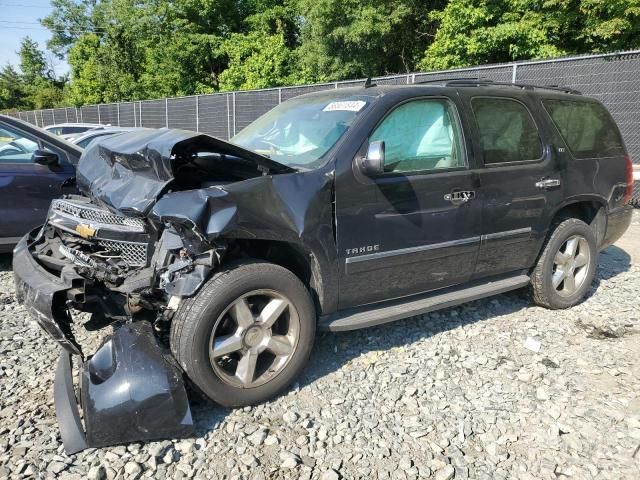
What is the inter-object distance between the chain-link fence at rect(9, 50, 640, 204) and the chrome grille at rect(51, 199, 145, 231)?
7.06 metres

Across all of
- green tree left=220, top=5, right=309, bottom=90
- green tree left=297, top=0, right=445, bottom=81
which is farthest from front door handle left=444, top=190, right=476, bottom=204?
green tree left=220, top=5, right=309, bottom=90

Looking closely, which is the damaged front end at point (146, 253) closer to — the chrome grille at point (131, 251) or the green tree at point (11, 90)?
the chrome grille at point (131, 251)

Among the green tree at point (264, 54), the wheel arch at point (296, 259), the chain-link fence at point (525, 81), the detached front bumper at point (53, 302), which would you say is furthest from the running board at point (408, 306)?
the green tree at point (264, 54)

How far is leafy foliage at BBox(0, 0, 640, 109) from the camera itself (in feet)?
51.2

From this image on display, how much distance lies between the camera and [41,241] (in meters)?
3.81

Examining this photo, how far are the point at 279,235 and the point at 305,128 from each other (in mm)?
1114

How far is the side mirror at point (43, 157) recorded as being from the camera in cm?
535

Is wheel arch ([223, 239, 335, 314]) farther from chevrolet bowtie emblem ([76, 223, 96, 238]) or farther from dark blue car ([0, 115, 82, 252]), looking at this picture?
dark blue car ([0, 115, 82, 252])

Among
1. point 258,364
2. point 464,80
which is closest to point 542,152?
point 464,80

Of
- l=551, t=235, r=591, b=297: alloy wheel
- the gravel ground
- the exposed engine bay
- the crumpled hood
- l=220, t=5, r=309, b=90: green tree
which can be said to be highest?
l=220, t=5, r=309, b=90: green tree

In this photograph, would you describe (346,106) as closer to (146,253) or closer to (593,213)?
(146,253)

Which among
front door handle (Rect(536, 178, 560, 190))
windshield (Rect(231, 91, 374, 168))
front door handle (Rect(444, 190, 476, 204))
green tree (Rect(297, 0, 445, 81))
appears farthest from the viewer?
green tree (Rect(297, 0, 445, 81))

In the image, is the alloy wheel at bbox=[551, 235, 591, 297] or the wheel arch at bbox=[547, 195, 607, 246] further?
the wheel arch at bbox=[547, 195, 607, 246]

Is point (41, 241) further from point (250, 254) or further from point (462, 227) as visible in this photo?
point (462, 227)
